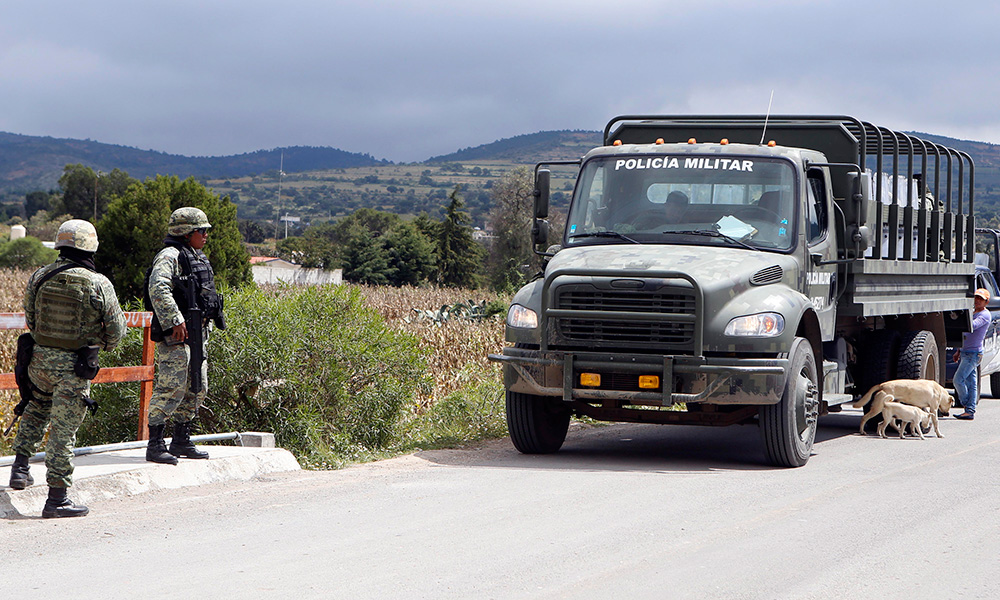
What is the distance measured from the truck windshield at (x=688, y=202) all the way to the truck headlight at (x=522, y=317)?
3.31 feet

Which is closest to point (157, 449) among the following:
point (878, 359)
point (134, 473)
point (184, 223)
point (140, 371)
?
point (134, 473)

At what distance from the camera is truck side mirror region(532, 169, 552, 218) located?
34.9 ft

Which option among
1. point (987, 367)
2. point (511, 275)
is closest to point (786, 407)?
point (987, 367)

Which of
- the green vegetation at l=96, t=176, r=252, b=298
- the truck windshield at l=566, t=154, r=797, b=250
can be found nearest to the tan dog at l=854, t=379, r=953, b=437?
the truck windshield at l=566, t=154, r=797, b=250

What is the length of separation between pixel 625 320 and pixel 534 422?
1529 millimetres

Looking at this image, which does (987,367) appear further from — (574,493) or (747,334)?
(574,493)

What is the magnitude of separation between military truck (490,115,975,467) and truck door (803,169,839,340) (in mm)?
20

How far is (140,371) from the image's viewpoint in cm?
897

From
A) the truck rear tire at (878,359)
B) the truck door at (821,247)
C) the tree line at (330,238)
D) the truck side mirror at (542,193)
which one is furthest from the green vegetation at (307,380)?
the tree line at (330,238)

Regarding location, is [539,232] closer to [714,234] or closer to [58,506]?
[714,234]

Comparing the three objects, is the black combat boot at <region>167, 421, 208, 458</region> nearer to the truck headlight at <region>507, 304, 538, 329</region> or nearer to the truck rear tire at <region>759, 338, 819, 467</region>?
the truck headlight at <region>507, 304, 538, 329</region>

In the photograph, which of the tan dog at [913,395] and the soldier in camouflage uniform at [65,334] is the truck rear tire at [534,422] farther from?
the soldier in camouflage uniform at [65,334]

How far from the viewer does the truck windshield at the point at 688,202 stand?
10102 millimetres

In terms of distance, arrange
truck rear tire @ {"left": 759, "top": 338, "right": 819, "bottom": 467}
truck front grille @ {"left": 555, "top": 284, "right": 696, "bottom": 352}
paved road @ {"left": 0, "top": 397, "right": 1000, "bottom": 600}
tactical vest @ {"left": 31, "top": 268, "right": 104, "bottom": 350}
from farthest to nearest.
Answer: truck rear tire @ {"left": 759, "top": 338, "right": 819, "bottom": 467}
truck front grille @ {"left": 555, "top": 284, "right": 696, "bottom": 352}
tactical vest @ {"left": 31, "top": 268, "right": 104, "bottom": 350}
paved road @ {"left": 0, "top": 397, "right": 1000, "bottom": 600}
